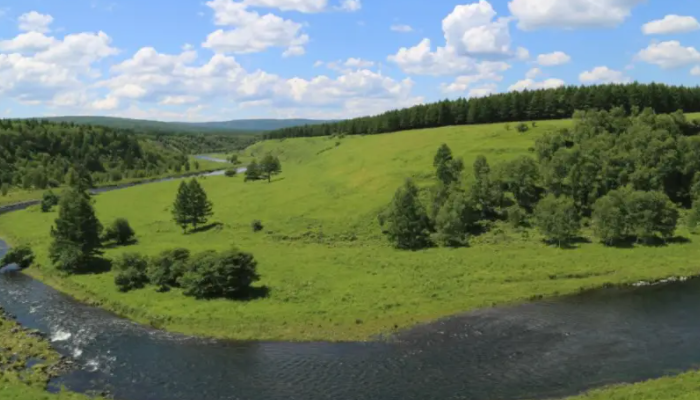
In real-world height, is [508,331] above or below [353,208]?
below

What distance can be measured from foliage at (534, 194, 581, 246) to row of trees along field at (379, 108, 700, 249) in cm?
17

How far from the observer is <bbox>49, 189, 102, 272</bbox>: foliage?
78125 millimetres

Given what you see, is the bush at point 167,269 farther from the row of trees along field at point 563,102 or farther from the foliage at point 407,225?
the row of trees along field at point 563,102

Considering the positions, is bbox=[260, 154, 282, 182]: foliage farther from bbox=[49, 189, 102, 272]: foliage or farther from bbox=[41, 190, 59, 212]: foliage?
bbox=[49, 189, 102, 272]: foliage

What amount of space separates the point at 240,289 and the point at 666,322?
49697 millimetres

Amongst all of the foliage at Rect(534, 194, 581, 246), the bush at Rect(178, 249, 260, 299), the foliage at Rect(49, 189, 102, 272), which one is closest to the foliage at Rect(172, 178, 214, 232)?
the foliage at Rect(49, 189, 102, 272)

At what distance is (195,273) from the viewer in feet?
212

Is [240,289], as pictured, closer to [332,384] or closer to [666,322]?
[332,384]

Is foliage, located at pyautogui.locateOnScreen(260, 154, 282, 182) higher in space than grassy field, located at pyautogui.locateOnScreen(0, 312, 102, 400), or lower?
higher

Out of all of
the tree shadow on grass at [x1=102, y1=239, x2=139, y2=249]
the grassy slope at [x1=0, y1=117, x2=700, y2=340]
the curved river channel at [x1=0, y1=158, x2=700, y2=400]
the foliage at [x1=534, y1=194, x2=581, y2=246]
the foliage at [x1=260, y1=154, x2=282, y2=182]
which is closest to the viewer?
the curved river channel at [x1=0, y1=158, x2=700, y2=400]

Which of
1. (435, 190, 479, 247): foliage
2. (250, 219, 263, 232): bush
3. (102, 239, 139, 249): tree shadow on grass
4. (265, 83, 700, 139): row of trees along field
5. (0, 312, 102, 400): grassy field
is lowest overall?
(0, 312, 102, 400): grassy field

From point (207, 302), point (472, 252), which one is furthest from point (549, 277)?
point (207, 302)

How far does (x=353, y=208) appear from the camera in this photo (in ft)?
347

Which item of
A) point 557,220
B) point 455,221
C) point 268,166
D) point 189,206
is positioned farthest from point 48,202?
point 557,220
